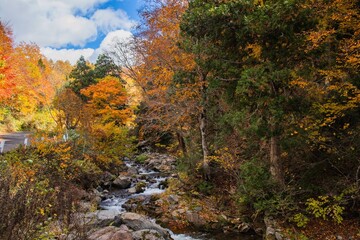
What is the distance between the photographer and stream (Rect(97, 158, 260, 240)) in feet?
29.8

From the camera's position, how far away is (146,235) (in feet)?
25.1

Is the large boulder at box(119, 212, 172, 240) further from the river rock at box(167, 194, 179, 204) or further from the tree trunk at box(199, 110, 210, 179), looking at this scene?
the tree trunk at box(199, 110, 210, 179)

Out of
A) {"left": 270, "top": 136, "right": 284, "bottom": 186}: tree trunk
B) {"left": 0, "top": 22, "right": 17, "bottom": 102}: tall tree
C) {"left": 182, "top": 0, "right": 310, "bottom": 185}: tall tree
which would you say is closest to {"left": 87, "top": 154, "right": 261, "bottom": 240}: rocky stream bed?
{"left": 270, "top": 136, "right": 284, "bottom": 186}: tree trunk

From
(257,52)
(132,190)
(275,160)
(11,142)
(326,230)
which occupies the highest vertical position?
(257,52)

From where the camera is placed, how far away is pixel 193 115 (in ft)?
43.7

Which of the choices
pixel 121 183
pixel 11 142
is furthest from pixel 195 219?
pixel 11 142

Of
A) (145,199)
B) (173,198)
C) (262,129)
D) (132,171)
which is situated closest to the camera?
(262,129)

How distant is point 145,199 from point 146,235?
19.3 ft

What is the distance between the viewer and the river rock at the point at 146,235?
746 centimetres

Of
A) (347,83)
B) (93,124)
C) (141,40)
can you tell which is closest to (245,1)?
(347,83)

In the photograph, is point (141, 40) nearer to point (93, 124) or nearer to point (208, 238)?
point (93, 124)

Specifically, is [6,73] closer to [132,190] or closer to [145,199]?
[132,190]

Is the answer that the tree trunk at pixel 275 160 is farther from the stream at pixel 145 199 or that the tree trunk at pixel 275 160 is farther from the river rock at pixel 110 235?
the river rock at pixel 110 235

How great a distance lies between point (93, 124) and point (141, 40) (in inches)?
241
